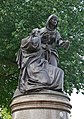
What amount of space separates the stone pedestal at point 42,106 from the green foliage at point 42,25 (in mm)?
5496

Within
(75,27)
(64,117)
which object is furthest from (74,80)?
(64,117)

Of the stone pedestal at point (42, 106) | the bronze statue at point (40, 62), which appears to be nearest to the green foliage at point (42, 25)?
the bronze statue at point (40, 62)

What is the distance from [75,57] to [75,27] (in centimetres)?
154

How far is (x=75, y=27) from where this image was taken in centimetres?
1412

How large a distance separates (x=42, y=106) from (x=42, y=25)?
21.0ft

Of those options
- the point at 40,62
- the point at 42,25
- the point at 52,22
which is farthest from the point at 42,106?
the point at 42,25

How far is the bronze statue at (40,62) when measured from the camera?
7.35 m

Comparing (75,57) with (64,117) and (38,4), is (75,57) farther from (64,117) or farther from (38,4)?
(64,117)

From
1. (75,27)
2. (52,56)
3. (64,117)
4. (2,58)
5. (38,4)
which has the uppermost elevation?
(38,4)

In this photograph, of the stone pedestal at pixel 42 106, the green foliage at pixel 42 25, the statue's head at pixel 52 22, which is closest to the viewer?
the stone pedestal at pixel 42 106

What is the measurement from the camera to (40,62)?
766 cm

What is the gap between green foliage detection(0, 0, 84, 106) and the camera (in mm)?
13078

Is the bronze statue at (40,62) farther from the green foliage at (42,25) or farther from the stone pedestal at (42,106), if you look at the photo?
the green foliage at (42,25)

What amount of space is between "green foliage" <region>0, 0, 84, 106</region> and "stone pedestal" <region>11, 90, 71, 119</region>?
5496 mm
